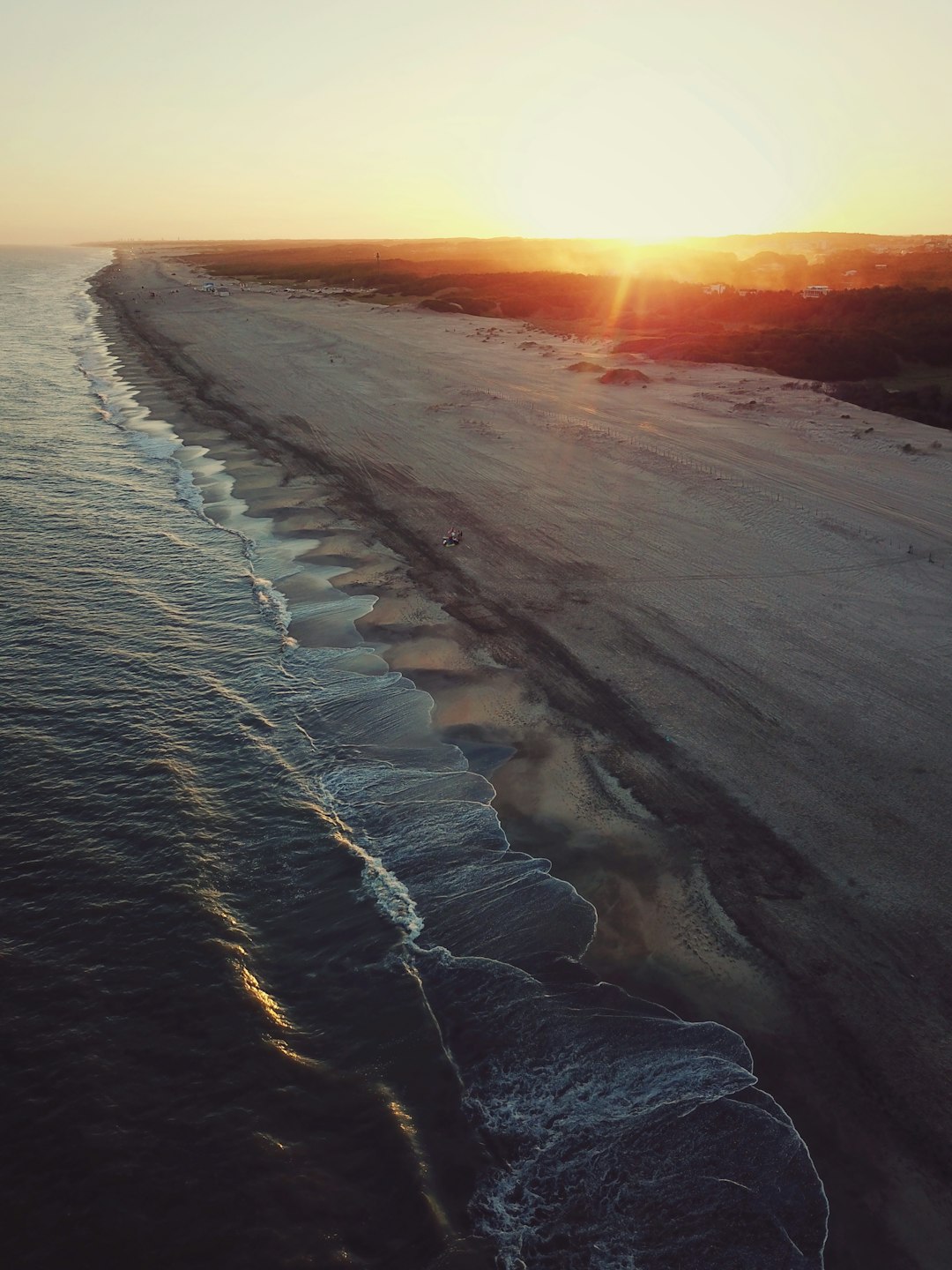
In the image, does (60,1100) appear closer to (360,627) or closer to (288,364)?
(360,627)

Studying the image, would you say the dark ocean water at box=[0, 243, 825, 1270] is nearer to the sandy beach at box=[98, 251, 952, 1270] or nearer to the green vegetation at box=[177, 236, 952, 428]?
the sandy beach at box=[98, 251, 952, 1270]

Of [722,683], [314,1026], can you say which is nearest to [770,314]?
[722,683]

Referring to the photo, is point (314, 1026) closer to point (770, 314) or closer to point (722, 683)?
point (722, 683)

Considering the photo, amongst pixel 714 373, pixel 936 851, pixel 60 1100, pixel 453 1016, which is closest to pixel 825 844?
pixel 936 851

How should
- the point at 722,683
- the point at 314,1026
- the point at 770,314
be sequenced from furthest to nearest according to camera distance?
1. the point at 770,314
2. the point at 722,683
3. the point at 314,1026

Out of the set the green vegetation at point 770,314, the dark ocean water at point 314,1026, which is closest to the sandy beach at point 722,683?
the dark ocean water at point 314,1026

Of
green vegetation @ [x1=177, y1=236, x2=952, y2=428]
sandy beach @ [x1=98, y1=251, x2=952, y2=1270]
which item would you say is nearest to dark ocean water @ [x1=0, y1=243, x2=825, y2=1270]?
sandy beach @ [x1=98, y1=251, x2=952, y2=1270]
